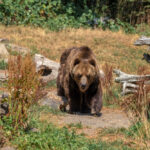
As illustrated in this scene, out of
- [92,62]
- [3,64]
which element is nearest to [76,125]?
[92,62]

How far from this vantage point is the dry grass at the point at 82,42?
1437 cm

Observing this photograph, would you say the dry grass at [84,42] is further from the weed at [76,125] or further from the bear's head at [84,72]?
the weed at [76,125]

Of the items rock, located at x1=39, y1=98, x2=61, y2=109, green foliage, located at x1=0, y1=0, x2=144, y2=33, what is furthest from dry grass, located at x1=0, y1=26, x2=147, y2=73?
rock, located at x1=39, y1=98, x2=61, y2=109

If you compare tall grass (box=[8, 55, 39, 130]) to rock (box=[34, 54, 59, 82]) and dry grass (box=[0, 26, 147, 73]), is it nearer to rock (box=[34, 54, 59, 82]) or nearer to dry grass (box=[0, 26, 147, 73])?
rock (box=[34, 54, 59, 82])

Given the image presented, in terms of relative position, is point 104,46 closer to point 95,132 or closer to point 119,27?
point 119,27

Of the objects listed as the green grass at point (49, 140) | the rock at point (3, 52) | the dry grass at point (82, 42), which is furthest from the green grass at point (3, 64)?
the green grass at point (49, 140)

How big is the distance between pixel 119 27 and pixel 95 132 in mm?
13404

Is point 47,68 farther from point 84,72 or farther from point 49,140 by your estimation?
point 49,140

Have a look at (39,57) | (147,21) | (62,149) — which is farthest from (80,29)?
(62,149)

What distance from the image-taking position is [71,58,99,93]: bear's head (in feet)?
24.2

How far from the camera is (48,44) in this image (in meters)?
15.3

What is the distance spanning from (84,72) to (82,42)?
8.67m

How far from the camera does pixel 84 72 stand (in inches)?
291

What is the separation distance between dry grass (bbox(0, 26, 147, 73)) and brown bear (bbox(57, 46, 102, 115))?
5.57m
